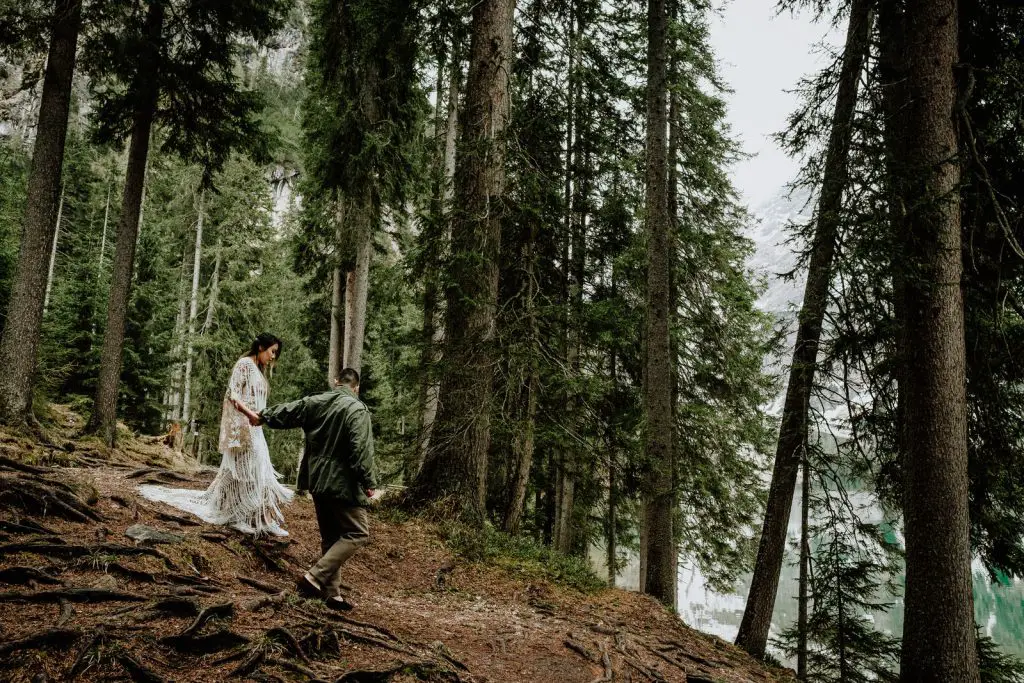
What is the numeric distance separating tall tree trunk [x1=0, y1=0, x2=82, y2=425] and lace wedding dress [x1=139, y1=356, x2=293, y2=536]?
498 centimetres

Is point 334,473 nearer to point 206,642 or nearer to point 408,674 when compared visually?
point 206,642

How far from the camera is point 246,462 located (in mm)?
6285

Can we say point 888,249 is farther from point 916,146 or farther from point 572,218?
point 572,218

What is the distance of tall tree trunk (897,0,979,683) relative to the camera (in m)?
5.42

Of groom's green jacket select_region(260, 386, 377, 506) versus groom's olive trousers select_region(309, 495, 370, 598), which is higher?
groom's green jacket select_region(260, 386, 377, 506)

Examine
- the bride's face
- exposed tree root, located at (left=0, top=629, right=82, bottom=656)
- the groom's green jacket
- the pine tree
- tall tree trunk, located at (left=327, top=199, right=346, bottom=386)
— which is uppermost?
the pine tree

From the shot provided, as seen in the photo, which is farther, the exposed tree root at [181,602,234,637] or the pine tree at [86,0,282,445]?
the pine tree at [86,0,282,445]

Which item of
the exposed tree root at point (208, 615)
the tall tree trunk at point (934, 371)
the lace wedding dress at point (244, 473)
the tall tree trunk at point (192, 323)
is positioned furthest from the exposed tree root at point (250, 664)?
the tall tree trunk at point (192, 323)

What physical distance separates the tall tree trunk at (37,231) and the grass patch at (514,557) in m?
7.45

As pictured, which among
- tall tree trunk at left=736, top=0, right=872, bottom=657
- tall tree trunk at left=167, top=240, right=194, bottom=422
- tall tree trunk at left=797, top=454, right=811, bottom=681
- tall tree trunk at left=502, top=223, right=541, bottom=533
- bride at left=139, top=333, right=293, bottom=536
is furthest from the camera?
tall tree trunk at left=167, top=240, right=194, bottom=422

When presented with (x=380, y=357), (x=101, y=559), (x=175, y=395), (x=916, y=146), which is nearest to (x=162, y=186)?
(x=175, y=395)

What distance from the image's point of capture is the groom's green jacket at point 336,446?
201 inches

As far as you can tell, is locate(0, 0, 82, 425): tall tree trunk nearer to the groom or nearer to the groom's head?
the groom

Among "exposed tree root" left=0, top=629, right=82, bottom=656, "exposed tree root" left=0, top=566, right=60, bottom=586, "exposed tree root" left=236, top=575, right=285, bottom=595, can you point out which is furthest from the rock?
"exposed tree root" left=0, top=629, right=82, bottom=656
